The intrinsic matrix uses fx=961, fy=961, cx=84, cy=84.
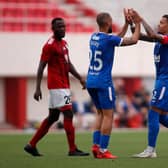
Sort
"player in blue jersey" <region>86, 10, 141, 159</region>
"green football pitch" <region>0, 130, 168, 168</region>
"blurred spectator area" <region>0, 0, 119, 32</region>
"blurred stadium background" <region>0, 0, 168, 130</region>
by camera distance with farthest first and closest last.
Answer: "blurred spectator area" <region>0, 0, 119, 32</region> < "blurred stadium background" <region>0, 0, 168, 130</region> < "player in blue jersey" <region>86, 10, 141, 159</region> < "green football pitch" <region>0, 130, 168, 168</region>

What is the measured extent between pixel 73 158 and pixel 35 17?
17.8 meters

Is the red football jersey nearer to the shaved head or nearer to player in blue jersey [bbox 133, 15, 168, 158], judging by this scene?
the shaved head

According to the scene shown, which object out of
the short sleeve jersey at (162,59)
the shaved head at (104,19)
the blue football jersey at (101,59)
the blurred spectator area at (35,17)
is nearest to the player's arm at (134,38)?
the blue football jersey at (101,59)

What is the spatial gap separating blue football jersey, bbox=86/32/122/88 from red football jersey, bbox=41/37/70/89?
0.96m

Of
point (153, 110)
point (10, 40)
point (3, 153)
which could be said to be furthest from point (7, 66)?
point (153, 110)

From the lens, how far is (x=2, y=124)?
3034cm

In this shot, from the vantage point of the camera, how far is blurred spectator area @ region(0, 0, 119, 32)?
30.5 metres

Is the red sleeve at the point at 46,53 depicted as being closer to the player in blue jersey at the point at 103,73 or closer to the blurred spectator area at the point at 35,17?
the player in blue jersey at the point at 103,73

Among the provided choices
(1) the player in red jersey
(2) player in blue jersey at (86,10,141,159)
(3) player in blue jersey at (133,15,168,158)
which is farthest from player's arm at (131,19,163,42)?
(1) the player in red jersey

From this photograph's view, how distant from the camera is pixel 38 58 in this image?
1208 inches

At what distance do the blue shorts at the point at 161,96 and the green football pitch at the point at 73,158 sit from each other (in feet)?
2.44

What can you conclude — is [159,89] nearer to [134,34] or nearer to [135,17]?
[134,34]

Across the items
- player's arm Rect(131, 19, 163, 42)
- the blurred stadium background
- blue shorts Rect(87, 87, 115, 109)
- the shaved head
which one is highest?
the shaved head

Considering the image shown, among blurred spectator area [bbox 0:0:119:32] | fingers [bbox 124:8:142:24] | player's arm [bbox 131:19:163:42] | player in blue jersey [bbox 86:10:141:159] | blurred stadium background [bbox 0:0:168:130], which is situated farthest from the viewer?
blurred spectator area [bbox 0:0:119:32]
